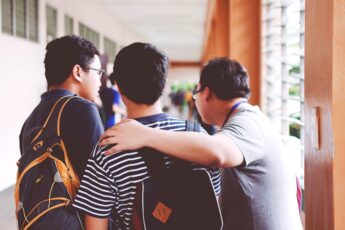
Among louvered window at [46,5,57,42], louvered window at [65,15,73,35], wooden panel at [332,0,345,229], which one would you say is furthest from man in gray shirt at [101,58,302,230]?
louvered window at [65,15,73,35]

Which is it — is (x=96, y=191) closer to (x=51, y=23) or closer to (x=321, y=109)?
(x=321, y=109)

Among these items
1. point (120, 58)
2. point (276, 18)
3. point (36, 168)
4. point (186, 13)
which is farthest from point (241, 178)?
point (186, 13)

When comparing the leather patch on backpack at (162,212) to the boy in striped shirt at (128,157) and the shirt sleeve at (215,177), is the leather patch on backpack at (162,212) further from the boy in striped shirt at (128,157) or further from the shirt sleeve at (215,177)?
the shirt sleeve at (215,177)

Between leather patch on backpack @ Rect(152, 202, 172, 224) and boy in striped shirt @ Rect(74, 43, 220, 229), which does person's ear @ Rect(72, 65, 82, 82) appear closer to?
boy in striped shirt @ Rect(74, 43, 220, 229)

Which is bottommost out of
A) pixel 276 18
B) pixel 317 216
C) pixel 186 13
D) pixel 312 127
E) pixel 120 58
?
pixel 317 216

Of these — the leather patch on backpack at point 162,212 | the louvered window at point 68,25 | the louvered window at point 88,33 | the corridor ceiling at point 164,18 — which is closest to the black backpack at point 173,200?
the leather patch on backpack at point 162,212

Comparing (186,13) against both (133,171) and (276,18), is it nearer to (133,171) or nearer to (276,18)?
(276,18)

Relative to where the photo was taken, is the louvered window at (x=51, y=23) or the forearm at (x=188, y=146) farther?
the louvered window at (x=51, y=23)

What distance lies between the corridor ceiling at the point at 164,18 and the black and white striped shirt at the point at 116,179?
565 centimetres

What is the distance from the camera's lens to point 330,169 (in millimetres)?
1414

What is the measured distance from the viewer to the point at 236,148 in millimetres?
1346

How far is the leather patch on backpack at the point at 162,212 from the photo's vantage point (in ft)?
4.33

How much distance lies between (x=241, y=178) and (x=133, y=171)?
1.30 feet

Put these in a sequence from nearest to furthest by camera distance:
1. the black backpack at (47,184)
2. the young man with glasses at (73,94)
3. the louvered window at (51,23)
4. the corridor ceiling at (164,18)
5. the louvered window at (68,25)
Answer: the black backpack at (47,184) < the young man with glasses at (73,94) < the louvered window at (51,23) < the louvered window at (68,25) < the corridor ceiling at (164,18)
